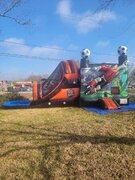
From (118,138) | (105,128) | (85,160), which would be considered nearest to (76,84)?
(105,128)

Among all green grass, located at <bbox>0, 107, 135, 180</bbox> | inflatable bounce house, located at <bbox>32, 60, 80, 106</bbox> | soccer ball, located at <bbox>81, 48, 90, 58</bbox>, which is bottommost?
green grass, located at <bbox>0, 107, 135, 180</bbox>

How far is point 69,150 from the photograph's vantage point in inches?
240

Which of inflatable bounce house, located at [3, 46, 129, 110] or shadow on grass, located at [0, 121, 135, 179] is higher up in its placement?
inflatable bounce house, located at [3, 46, 129, 110]

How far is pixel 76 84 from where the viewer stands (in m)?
13.7

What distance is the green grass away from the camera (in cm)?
520

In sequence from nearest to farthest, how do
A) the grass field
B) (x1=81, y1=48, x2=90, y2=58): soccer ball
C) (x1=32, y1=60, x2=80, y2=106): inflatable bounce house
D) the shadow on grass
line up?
1. the grass field
2. the shadow on grass
3. (x1=32, y1=60, x2=80, y2=106): inflatable bounce house
4. (x1=81, y1=48, x2=90, y2=58): soccer ball

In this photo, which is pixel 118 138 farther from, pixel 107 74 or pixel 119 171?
pixel 107 74

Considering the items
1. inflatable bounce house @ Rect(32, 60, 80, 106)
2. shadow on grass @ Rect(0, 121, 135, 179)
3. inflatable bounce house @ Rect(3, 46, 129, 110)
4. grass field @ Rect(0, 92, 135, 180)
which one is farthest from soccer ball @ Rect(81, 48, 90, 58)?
shadow on grass @ Rect(0, 121, 135, 179)

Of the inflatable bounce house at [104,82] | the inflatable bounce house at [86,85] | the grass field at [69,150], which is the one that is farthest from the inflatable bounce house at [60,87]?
the grass field at [69,150]

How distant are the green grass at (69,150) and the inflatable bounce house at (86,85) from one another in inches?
194

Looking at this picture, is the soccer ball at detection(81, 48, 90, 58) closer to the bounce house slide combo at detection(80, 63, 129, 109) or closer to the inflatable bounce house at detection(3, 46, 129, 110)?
the inflatable bounce house at detection(3, 46, 129, 110)

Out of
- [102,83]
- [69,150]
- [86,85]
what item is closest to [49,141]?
[69,150]

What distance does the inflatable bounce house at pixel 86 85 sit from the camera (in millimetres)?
13453

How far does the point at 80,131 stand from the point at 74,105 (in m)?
6.40
